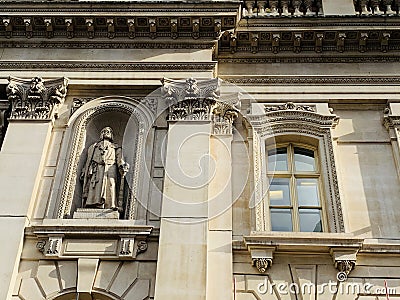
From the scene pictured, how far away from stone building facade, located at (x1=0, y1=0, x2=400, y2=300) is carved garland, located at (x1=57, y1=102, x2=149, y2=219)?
0.12 ft

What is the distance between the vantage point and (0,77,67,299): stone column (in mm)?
12133

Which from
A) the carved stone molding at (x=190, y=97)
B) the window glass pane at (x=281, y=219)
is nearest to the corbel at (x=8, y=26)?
the carved stone molding at (x=190, y=97)

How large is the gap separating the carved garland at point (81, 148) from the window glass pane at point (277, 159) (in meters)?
3.31

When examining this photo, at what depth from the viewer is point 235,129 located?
48.3 ft

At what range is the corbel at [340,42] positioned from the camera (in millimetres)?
15734

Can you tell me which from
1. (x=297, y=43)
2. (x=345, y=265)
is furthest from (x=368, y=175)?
(x=297, y=43)

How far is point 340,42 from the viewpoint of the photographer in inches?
624

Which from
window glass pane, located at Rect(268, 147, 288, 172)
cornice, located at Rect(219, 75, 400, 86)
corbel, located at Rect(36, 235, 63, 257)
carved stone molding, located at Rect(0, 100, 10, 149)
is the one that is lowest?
corbel, located at Rect(36, 235, 63, 257)

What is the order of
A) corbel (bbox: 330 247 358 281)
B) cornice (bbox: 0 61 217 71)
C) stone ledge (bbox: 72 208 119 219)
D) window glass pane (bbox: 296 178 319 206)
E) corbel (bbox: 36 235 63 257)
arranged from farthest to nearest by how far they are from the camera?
cornice (bbox: 0 61 217 71) → window glass pane (bbox: 296 178 319 206) → stone ledge (bbox: 72 208 119 219) → corbel (bbox: 36 235 63 257) → corbel (bbox: 330 247 358 281)

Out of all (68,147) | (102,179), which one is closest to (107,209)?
(102,179)

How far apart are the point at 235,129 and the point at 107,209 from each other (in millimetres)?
3984

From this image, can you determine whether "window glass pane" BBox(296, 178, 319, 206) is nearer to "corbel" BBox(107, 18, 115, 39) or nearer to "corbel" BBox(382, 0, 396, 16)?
"corbel" BBox(382, 0, 396, 16)

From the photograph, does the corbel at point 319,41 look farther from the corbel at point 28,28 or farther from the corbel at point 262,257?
the corbel at point 28,28

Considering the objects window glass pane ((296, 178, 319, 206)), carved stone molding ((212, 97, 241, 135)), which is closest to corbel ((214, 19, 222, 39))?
carved stone molding ((212, 97, 241, 135))
